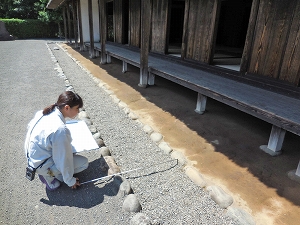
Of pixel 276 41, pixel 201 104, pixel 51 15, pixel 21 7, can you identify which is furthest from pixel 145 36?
pixel 21 7

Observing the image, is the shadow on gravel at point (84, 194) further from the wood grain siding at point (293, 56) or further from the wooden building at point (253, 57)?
the wood grain siding at point (293, 56)

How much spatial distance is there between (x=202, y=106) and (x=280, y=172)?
202 centimetres

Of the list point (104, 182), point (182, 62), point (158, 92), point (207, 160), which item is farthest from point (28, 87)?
point (207, 160)

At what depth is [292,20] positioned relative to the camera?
3604mm

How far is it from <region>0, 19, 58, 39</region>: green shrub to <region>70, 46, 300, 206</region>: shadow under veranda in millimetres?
24674

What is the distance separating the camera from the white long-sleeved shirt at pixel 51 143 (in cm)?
207

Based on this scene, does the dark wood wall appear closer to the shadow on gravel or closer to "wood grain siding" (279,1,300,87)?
"wood grain siding" (279,1,300,87)

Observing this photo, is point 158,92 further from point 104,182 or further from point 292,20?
point 104,182

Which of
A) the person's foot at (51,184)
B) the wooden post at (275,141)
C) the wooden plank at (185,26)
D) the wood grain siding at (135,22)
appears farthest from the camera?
the wood grain siding at (135,22)

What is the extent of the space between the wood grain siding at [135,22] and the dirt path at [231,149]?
4.03m

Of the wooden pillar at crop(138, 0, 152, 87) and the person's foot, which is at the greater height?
the wooden pillar at crop(138, 0, 152, 87)

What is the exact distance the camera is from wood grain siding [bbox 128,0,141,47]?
8.63 m

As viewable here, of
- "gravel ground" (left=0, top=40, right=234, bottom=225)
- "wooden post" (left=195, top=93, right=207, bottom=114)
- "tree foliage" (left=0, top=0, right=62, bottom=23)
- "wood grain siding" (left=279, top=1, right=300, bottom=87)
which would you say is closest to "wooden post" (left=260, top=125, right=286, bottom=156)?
"wood grain siding" (left=279, top=1, right=300, bottom=87)

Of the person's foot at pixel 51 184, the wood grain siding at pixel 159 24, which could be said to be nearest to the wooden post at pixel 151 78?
the wood grain siding at pixel 159 24
